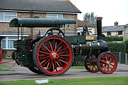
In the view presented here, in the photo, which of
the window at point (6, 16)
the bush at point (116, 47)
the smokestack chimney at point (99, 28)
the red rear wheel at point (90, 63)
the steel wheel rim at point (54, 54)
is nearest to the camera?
the steel wheel rim at point (54, 54)

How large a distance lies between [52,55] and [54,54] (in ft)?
0.35

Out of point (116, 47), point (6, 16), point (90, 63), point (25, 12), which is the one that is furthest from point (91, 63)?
point (116, 47)

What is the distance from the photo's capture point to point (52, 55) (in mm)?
13984

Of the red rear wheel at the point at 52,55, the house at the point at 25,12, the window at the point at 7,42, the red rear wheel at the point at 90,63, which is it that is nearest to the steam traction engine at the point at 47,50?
the red rear wheel at the point at 52,55

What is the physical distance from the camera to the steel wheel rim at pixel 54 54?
45.6 ft

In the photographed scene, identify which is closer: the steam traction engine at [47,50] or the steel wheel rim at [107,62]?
the steam traction engine at [47,50]

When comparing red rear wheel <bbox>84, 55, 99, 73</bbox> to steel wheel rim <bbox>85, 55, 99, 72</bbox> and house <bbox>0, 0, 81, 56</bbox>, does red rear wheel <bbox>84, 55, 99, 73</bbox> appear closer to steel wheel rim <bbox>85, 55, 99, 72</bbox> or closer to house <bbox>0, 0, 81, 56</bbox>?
steel wheel rim <bbox>85, 55, 99, 72</bbox>

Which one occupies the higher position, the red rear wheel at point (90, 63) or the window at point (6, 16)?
the window at point (6, 16)

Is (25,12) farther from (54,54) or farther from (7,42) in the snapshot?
(54,54)

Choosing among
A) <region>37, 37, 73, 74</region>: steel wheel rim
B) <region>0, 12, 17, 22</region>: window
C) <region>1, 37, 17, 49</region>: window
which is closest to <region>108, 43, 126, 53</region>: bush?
<region>1, 37, 17, 49</region>: window

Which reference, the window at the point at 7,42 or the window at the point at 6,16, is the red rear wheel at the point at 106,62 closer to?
the window at the point at 7,42

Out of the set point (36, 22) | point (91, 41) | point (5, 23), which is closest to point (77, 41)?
point (91, 41)

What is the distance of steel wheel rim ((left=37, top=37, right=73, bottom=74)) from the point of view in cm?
1391

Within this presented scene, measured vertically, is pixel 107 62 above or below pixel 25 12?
below
